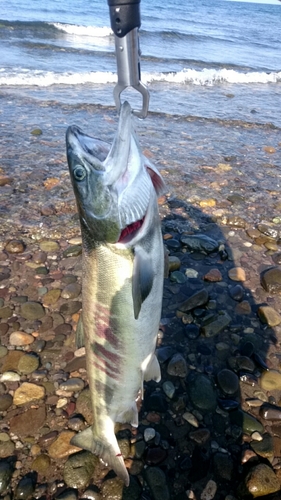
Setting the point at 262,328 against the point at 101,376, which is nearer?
the point at 101,376

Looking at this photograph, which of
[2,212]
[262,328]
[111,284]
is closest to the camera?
[111,284]

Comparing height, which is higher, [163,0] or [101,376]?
[101,376]

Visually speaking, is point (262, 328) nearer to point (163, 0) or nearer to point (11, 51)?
point (11, 51)

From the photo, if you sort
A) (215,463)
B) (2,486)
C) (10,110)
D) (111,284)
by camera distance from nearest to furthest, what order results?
1. (111,284)
2. (2,486)
3. (215,463)
4. (10,110)

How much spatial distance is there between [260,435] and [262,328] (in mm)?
1344

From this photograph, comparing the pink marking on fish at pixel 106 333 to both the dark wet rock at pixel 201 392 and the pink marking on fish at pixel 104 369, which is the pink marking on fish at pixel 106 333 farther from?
the dark wet rock at pixel 201 392

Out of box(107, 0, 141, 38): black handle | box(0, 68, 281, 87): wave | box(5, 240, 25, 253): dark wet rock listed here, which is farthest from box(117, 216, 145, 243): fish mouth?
box(0, 68, 281, 87): wave

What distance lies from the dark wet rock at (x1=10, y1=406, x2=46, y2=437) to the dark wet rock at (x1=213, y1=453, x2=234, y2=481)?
1.49m

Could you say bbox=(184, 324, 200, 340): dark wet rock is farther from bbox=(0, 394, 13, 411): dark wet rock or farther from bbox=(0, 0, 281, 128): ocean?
bbox=(0, 0, 281, 128): ocean

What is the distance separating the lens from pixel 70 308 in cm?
479

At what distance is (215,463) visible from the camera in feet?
10.8

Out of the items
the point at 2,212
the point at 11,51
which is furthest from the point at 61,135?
the point at 11,51

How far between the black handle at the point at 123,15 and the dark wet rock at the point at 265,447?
331cm

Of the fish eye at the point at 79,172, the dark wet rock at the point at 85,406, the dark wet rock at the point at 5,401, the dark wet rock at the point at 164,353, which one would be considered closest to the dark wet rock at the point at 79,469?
the dark wet rock at the point at 85,406
